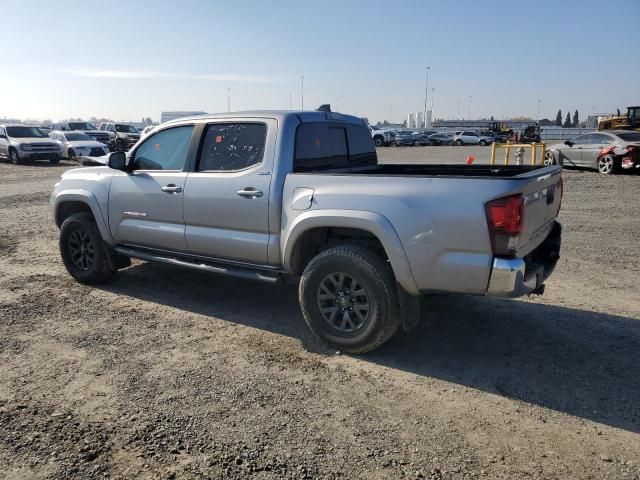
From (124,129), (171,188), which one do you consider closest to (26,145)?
(124,129)

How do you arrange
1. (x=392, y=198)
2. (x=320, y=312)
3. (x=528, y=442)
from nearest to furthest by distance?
(x=528, y=442), (x=392, y=198), (x=320, y=312)

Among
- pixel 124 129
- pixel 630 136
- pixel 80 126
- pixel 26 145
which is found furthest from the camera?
pixel 124 129

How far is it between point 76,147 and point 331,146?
2308 centimetres

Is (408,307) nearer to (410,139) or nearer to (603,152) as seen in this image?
(603,152)

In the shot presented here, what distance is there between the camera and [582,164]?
17750mm

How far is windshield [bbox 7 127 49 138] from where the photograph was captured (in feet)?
78.8

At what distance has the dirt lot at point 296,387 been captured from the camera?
288 cm

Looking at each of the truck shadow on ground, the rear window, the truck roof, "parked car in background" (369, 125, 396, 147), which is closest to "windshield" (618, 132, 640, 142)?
the truck shadow on ground

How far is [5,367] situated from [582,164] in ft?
59.5

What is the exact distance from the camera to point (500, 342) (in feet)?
14.6

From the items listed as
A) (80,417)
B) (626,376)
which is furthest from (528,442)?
(80,417)

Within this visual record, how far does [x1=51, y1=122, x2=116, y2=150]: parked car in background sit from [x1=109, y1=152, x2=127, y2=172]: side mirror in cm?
2544

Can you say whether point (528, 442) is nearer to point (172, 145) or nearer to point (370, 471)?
point (370, 471)

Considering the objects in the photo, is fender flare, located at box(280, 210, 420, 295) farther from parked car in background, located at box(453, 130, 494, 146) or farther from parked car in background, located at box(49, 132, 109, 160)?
parked car in background, located at box(453, 130, 494, 146)
